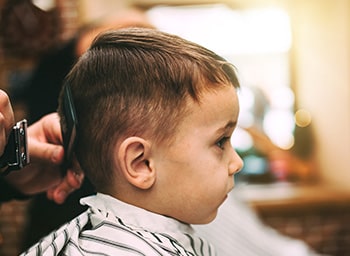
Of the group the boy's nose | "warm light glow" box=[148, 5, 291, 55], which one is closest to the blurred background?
"warm light glow" box=[148, 5, 291, 55]

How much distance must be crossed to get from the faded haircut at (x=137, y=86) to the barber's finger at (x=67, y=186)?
0.12m

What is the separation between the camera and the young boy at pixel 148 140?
0.88 metres

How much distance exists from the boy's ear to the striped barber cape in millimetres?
46

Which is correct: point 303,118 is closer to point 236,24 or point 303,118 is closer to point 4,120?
point 236,24

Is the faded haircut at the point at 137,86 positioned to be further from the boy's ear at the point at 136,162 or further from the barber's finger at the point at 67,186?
the barber's finger at the point at 67,186

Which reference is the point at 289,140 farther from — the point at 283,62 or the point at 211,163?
the point at 211,163

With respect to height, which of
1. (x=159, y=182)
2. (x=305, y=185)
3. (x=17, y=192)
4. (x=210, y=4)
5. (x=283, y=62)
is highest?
(x=159, y=182)

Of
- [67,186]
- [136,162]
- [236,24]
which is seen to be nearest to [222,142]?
[136,162]

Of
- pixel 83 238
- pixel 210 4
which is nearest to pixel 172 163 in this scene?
pixel 83 238

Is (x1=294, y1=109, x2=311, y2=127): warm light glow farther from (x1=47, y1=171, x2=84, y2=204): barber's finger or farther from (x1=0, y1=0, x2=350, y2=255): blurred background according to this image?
(x1=47, y1=171, x2=84, y2=204): barber's finger

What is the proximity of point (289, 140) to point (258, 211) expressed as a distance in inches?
19.7

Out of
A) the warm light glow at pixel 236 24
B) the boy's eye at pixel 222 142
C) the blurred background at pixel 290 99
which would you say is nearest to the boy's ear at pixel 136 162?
the boy's eye at pixel 222 142

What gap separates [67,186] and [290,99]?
2573mm

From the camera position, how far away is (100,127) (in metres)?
0.90
